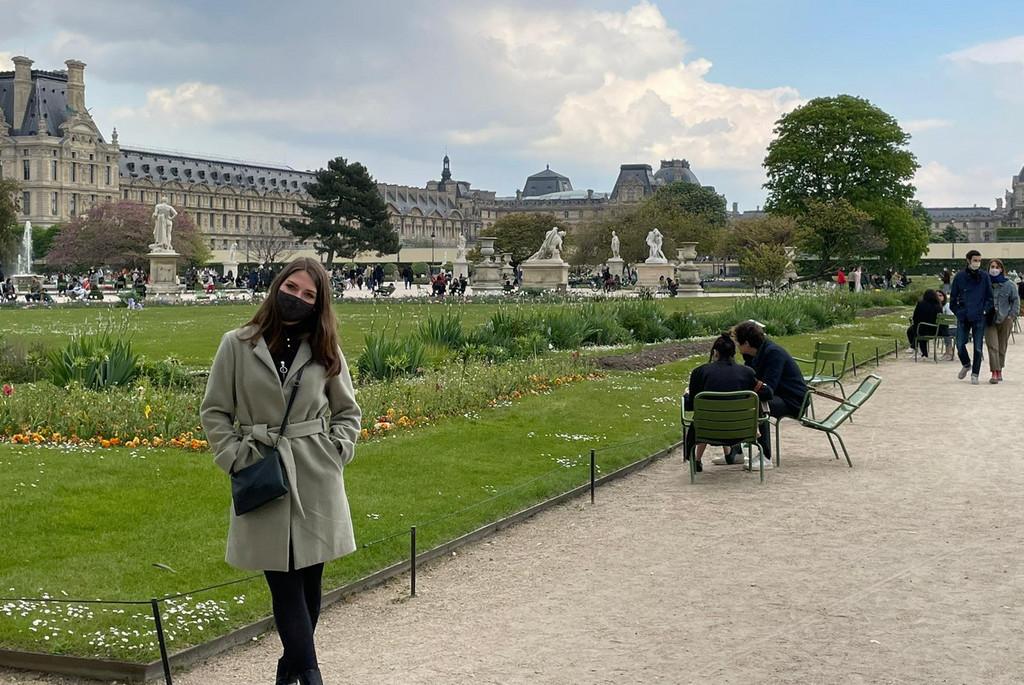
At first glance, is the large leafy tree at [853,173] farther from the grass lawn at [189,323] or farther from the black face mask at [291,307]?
the black face mask at [291,307]

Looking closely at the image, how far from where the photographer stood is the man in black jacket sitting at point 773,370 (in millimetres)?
10445

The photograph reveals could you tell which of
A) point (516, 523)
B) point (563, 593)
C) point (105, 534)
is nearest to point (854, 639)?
point (563, 593)

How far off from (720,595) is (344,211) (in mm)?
72147

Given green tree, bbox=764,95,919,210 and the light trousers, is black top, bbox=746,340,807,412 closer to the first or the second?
the light trousers

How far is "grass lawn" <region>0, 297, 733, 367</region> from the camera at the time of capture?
793 inches

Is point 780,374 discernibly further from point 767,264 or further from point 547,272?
point 547,272

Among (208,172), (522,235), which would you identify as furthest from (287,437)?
(208,172)

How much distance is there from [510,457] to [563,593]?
12.5 feet

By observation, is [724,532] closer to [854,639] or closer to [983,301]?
[854,639]

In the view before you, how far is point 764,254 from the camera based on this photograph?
43.3m

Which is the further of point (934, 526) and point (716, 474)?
point (716, 474)

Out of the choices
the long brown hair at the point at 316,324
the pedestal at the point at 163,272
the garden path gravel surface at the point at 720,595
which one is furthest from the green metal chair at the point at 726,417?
the pedestal at the point at 163,272

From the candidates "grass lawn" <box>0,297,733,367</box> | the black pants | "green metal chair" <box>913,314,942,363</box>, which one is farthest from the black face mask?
"green metal chair" <box>913,314,942,363</box>

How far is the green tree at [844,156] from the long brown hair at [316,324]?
53.1 m
